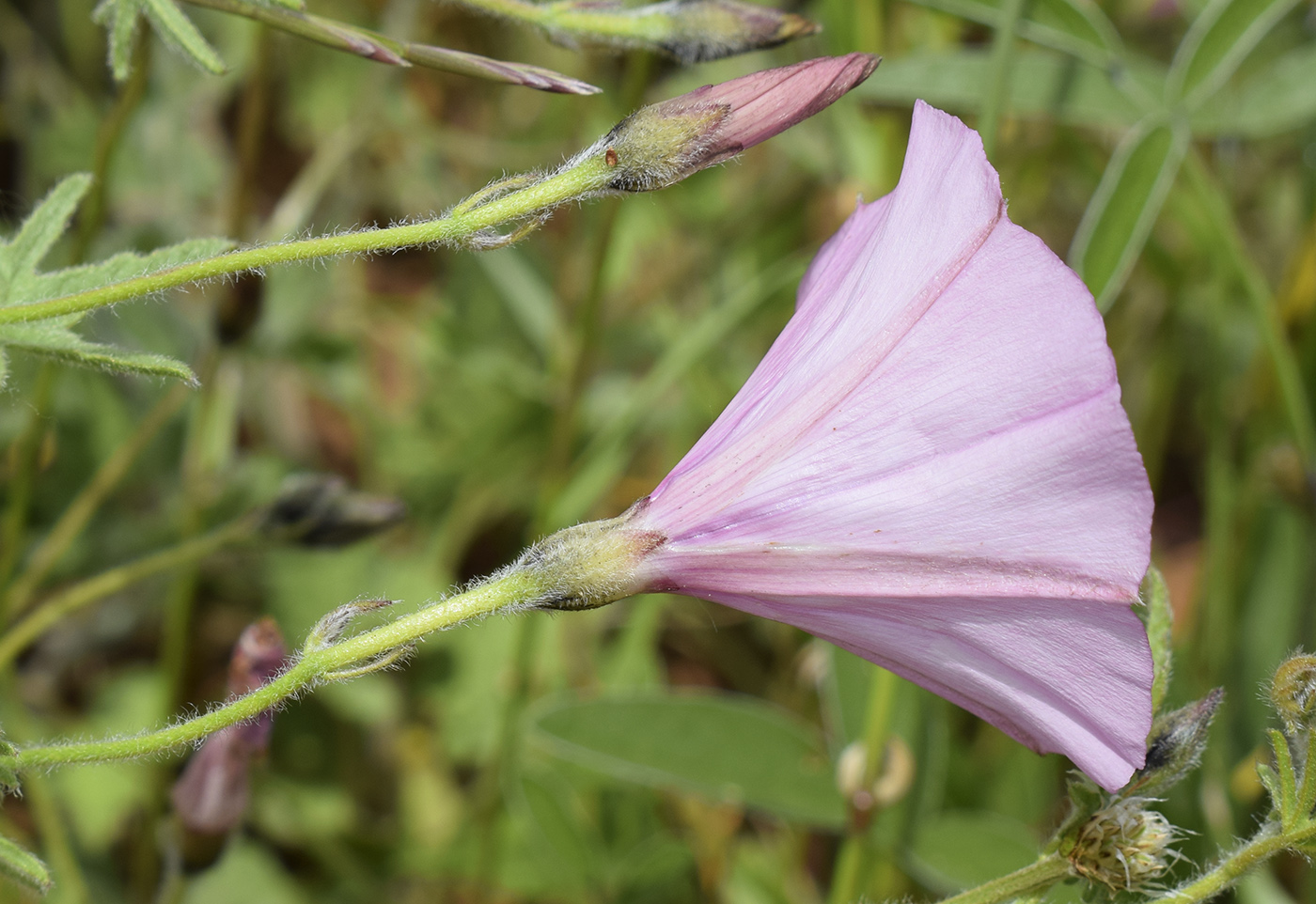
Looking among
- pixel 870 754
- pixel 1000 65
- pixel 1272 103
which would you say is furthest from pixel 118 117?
pixel 1272 103

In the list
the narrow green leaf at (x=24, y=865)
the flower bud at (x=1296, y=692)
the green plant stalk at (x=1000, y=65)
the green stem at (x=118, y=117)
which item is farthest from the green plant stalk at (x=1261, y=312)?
the narrow green leaf at (x=24, y=865)

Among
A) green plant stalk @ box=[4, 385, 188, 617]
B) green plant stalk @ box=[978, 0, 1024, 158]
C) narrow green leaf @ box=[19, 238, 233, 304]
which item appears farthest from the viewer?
green plant stalk @ box=[4, 385, 188, 617]

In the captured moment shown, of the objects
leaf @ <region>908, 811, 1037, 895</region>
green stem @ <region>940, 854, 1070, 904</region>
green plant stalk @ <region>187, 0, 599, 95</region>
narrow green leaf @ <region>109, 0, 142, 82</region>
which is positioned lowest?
leaf @ <region>908, 811, 1037, 895</region>

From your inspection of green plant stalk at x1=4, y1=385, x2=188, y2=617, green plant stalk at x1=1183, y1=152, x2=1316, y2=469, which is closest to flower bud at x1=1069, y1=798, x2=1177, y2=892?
green plant stalk at x1=1183, y1=152, x2=1316, y2=469

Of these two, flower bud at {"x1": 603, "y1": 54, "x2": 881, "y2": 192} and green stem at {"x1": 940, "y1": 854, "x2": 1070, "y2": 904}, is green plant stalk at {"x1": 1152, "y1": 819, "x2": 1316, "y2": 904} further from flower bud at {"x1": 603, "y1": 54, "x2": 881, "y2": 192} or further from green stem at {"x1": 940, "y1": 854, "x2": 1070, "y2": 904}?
flower bud at {"x1": 603, "y1": 54, "x2": 881, "y2": 192}

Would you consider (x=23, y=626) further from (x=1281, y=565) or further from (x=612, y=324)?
(x=1281, y=565)

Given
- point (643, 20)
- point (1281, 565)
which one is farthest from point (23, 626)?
point (1281, 565)

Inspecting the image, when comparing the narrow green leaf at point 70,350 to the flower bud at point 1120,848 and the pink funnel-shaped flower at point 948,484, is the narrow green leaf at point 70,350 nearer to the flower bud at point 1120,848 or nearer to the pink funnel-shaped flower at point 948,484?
the pink funnel-shaped flower at point 948,484
